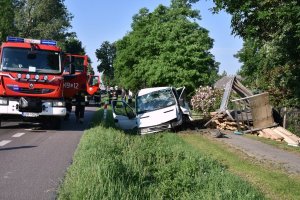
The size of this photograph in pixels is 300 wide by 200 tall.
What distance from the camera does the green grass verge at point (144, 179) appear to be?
6531 mm

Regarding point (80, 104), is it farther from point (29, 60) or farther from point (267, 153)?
point (267, 153)

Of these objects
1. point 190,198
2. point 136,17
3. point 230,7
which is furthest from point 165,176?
point 136,17

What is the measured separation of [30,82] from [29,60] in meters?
0.89

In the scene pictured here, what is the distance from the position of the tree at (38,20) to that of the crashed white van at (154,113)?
43206 mm

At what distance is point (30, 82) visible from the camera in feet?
51.6

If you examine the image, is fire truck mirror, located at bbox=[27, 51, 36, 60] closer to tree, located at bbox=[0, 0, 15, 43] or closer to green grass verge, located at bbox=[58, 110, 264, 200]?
green grass verge, located at bbox=[58, 110, 264, 200]

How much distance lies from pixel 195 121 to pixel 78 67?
20.8ft

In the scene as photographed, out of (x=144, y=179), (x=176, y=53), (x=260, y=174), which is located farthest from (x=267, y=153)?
(x=176, y=53)

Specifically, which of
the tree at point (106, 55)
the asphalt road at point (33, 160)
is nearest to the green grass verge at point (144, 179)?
the asphalt road at point (33, 160)

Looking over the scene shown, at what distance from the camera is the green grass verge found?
653 centimetres

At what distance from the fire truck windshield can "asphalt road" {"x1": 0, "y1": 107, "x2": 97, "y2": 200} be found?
2.11m

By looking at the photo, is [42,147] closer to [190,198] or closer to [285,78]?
[190,198]

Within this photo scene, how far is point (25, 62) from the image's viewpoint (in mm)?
16109

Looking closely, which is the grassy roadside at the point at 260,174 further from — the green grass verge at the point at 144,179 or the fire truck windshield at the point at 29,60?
the fire truck windshield at the point at 29,60
